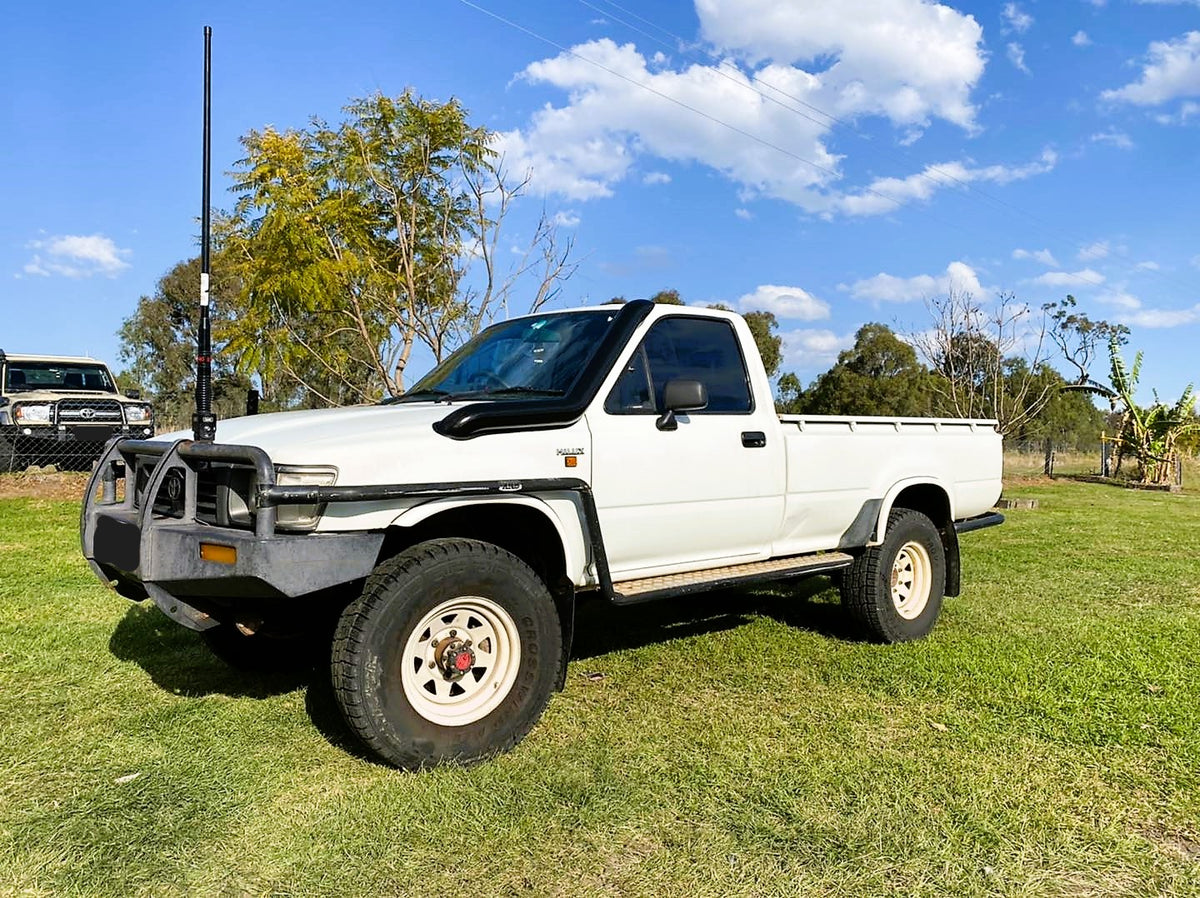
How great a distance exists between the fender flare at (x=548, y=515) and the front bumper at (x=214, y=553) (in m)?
0.18

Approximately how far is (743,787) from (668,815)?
0.38m

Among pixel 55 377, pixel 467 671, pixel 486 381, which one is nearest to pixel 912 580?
pixel 486 381

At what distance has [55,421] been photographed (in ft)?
41.3

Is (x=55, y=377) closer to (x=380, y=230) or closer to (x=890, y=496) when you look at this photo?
(x=380, y=230)

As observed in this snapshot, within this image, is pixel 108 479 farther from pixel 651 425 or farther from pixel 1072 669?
pixel 1072 669

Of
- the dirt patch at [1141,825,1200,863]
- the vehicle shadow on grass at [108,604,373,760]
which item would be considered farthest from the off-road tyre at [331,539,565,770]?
the dirt patch at [1141,825,1200,863]

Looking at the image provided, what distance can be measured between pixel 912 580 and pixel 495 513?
125 inches

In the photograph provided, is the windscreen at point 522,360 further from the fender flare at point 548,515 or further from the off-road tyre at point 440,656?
the off-road tyre at point 440,656

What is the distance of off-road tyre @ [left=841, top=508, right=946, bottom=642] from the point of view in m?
5.22

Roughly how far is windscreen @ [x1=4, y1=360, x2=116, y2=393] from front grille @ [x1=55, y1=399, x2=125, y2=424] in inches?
65.9

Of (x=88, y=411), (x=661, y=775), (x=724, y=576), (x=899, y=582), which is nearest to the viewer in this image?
(x=661, y=775)

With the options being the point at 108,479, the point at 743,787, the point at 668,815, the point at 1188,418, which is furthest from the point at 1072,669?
the point at 1188,418

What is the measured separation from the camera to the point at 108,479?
4.18 metres

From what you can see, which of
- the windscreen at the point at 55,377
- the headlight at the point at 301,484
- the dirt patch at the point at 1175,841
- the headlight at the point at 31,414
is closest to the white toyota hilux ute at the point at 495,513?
the headlight at the point at 301,484
